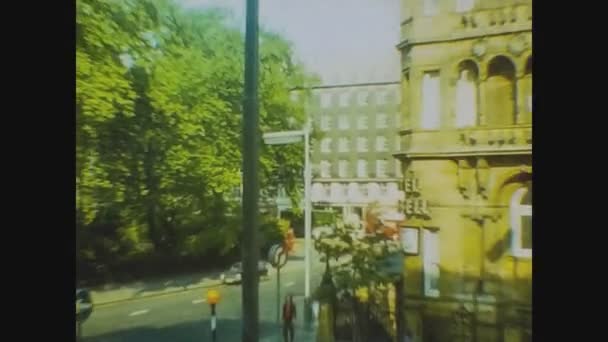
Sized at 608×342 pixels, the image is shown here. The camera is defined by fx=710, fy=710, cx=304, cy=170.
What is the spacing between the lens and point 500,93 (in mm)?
1762

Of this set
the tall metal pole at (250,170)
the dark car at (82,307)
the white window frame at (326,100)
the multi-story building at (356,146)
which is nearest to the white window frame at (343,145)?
the multi-story building at (356,146)

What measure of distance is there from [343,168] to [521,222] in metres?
0.47

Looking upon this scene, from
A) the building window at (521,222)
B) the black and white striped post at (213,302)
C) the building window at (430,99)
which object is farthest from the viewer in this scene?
the black and white striped post at (213,302)

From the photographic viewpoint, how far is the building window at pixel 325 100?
1.89 metres

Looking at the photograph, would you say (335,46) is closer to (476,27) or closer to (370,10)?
(370,10)

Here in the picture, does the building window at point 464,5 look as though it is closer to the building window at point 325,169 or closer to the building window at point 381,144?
the building window at point 381,144

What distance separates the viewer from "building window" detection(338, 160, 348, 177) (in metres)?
1.88

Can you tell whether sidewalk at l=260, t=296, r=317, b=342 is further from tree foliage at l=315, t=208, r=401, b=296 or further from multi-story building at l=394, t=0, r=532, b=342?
multi-story building at l=394, t=0, r=532, b=342

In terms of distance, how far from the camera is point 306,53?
1.90 metres

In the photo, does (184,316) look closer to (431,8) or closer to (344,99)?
(344,99)
